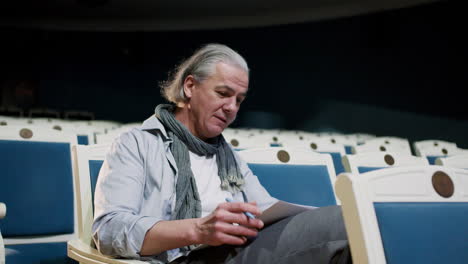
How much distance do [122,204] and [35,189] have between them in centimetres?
77

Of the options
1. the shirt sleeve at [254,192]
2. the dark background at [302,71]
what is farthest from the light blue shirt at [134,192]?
the dark background at [302,71]

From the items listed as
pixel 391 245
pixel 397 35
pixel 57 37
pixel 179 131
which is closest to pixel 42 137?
pixel 179 131

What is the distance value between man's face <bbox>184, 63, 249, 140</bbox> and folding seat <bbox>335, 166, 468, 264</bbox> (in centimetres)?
64

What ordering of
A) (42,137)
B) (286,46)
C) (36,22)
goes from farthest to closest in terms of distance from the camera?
(36,22), (286,46), (42,137)

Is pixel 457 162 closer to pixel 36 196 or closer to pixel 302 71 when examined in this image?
pixel 36 196

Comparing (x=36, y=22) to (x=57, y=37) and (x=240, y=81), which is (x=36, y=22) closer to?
(x=57, y=37)

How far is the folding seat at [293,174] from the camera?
1.71 m

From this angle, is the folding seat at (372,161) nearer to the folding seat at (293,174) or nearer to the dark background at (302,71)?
the folding seat at (293,174)

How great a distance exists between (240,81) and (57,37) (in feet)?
37.5

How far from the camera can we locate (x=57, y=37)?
38.0 ft

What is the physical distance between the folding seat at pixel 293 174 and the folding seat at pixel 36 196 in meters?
0.70

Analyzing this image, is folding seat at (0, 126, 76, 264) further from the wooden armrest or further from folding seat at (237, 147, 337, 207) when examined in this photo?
folding seat at (237, 147, 337, 207)

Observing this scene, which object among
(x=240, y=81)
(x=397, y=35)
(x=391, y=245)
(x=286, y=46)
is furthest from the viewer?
(x=286, y=46)

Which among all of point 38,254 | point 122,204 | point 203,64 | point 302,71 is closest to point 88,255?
point 122,204
